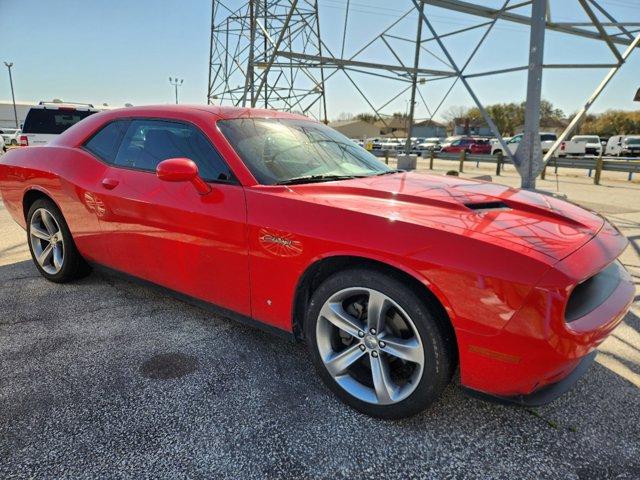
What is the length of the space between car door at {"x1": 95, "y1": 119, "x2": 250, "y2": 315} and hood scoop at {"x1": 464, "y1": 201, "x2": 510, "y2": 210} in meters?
1.18

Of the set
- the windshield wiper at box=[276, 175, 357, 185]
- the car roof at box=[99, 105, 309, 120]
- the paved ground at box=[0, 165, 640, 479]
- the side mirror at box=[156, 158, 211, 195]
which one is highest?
the car roof at box=[99, 105, 309, 120]

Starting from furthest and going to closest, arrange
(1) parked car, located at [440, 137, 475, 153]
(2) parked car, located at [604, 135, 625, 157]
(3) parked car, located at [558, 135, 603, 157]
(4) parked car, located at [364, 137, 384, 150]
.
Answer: (1) parked car, located at [440, 137, 475, 153] → (2) parked car, located at [604, 135, 625, 157] → (3) parked car, located at [558, 135, 603, 157] → (4) parked car, located at [364, 137, 384, 150]

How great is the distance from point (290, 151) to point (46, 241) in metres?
2.48

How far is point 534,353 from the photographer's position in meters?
1.65

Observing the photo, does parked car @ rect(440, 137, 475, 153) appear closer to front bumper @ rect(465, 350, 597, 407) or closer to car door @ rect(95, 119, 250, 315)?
car door @ rect(95, 119, 250, 315)

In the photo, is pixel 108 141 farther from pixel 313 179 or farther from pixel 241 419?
pixel 241 419

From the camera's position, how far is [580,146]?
101 ft

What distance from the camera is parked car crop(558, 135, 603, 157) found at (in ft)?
99.4

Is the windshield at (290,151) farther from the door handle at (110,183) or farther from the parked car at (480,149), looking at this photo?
the parked car at (480,149)

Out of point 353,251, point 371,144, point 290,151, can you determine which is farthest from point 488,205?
point 371,144

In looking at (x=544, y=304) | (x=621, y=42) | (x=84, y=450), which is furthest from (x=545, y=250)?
(x=621, y=42)

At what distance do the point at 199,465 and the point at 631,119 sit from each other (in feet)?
234

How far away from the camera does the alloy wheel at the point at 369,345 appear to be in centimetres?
195

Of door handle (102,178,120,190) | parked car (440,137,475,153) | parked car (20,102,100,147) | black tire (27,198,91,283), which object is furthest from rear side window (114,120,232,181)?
parked car (440,137,475,153)
